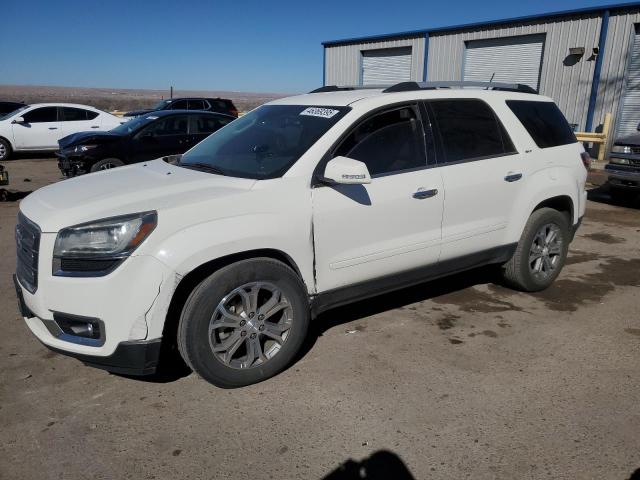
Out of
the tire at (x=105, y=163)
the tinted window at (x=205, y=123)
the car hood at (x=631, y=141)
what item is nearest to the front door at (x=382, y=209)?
the car hood at (x=631, y=141)

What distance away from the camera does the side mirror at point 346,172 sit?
3.24 m

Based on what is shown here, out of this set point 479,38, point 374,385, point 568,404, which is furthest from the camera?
point 479,38

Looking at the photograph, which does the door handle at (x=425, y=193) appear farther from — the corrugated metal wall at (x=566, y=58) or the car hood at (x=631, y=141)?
the corrugated metal wall at (x=566, y=58)

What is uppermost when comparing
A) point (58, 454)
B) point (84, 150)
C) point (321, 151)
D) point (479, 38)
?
point (479, 38)

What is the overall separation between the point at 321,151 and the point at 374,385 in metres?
1.55

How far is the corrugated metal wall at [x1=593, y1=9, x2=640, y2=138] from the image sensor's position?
47.0 feet

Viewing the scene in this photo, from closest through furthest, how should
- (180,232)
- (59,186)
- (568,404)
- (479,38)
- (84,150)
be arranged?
1. (180,232)
2. (568,404)
3. (59,186)
4. (84,150)
5. (479,38)

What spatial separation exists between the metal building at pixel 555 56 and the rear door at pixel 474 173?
504 inches

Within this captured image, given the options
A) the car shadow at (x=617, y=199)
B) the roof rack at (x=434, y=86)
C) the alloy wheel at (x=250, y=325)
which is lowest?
the car shadow at (x=617, y=199)

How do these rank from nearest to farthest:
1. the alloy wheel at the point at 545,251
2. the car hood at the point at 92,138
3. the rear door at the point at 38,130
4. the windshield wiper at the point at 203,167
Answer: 1. the windshield wiper at the point at 203,167
2. the alloy wheel at the point at 545,251
3. the car hood at the point at 92,138
4. the rear door at the point at 38,130

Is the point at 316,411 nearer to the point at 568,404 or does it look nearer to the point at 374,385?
the point at 374,385

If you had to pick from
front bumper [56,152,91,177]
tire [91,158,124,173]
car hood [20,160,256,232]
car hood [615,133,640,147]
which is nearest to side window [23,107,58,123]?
front bumper [56,152,91,177]

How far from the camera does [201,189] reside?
3.25m

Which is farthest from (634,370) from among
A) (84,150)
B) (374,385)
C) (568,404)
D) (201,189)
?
(84,150)
